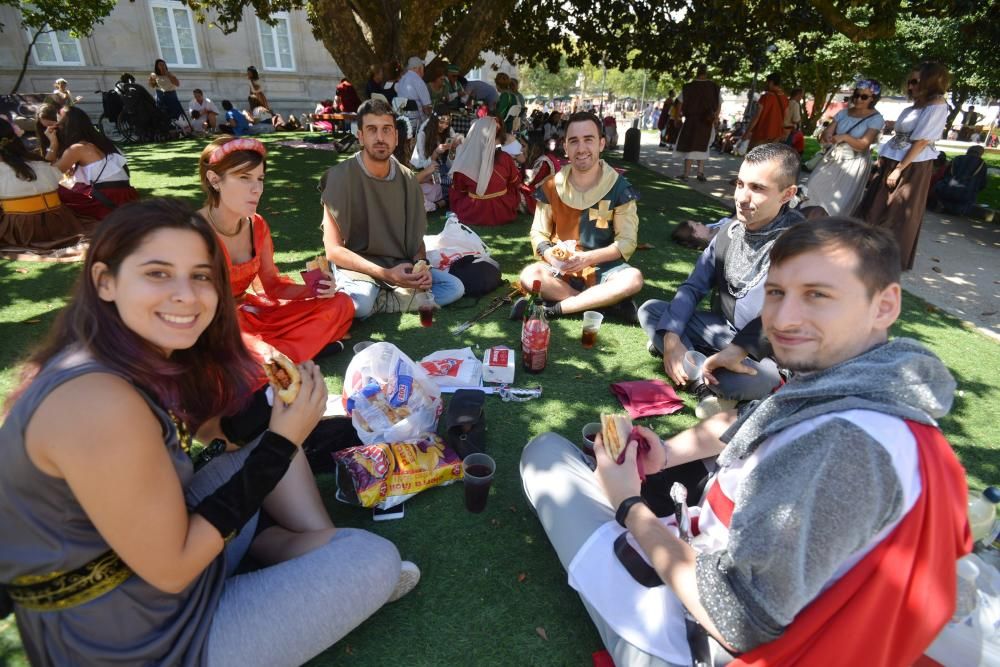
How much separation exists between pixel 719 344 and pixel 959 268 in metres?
5.56

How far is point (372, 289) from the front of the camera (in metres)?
4.57

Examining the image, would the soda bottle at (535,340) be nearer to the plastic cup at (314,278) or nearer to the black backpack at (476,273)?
the black backpack at (476,273)

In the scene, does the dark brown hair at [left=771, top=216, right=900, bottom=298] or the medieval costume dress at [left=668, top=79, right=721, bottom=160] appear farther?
the medieval costume dress at [left=668, top=79, right=721, bottom=160]

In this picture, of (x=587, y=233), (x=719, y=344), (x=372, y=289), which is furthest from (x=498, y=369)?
(x=587, y=233)

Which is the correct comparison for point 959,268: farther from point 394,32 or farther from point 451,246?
point 394,32

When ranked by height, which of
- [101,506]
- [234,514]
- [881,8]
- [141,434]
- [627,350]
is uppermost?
[881,8]

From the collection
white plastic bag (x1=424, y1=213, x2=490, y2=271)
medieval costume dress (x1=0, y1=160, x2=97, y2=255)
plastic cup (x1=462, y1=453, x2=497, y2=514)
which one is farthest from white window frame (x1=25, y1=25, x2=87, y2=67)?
plastic cup (x1=462, y1=453, x2=497, y2=514)

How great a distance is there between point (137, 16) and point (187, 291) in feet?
85.4

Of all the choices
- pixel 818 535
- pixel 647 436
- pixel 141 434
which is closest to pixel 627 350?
pixel 647 436

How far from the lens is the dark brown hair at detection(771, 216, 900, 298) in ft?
4.51

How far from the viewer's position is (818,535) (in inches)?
44.0

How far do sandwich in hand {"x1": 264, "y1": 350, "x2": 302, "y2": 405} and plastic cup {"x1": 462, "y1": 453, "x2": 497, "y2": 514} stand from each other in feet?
3.38

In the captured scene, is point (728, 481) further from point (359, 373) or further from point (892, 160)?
point (892, 160)

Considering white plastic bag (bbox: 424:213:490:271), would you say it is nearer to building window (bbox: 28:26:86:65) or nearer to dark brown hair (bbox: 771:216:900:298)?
dark brown hair (bbox: 771:216:900:298)
